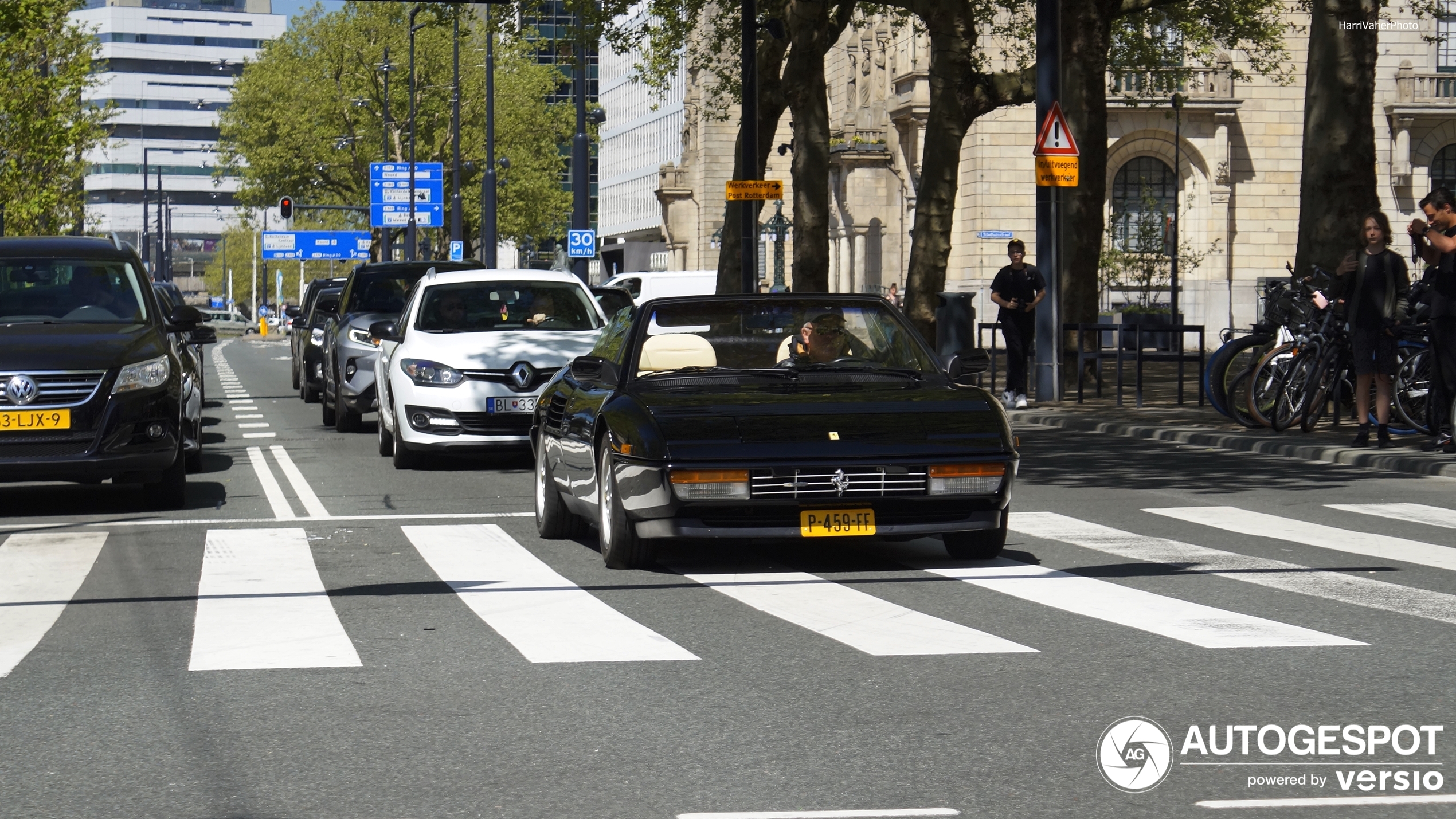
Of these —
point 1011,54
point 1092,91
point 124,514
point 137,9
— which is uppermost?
point 137,9

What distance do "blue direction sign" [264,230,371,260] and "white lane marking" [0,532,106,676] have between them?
86.3 m

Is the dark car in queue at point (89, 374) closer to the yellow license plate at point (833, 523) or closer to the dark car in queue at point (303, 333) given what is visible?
the yellow license plate at point (833, 523)

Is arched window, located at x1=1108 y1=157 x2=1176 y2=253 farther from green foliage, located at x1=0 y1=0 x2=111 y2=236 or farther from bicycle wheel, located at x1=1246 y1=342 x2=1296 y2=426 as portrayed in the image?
bicycle wheel, located at x1=1246 y1=342 x2=1296 y2=426

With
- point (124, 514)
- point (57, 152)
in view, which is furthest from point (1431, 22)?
point (124, 514)

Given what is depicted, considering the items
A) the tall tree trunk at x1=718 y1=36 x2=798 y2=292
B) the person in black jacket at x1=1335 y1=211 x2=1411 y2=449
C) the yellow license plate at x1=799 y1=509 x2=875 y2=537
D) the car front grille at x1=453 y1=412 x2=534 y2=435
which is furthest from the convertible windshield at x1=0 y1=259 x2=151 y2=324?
the tall tree trunk at x1=718 y1=36 x2=798 y2=292

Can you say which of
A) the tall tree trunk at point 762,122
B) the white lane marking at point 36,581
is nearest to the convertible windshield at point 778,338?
the white lane marking at point 36,581

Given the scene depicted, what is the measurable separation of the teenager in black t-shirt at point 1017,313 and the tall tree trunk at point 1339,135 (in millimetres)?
3107

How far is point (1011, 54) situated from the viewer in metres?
62.4

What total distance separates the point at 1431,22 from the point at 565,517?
58253 mm

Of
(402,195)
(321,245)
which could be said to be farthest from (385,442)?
(321,245)

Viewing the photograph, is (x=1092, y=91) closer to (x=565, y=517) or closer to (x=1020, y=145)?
(x=565, y=517)

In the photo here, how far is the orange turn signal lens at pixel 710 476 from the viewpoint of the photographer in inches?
384

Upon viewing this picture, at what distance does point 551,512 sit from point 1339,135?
1205 centimetres

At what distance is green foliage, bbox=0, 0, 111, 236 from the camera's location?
42125mm
